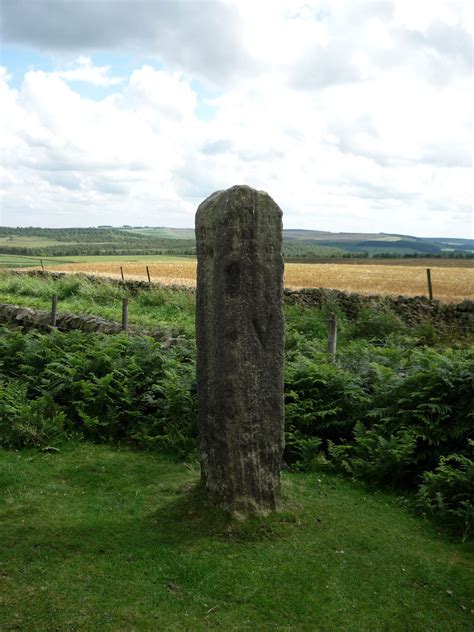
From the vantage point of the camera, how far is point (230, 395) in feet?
20.7

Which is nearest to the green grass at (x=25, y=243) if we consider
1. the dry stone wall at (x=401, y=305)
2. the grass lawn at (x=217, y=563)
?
the dry stone wall at (x=401, y=305)

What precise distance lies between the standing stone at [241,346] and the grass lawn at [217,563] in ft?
1.62

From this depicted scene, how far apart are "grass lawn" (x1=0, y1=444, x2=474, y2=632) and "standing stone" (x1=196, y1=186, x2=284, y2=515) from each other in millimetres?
494

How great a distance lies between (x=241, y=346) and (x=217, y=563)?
6.85 feet

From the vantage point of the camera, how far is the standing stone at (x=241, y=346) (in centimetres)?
627

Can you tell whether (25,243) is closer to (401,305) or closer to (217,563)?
(401,305)

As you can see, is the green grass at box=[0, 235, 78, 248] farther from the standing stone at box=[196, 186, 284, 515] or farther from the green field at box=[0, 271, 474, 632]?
the standing stone at box=[196, 186, 284, 515]

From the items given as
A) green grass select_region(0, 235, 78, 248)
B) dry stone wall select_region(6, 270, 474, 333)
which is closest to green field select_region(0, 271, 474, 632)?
dry stone wall select_region(6, 270, 474, 333)

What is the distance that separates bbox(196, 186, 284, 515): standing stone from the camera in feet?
20.6

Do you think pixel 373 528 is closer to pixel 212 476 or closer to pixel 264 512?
pixel 264 512

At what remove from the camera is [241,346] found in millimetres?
6289

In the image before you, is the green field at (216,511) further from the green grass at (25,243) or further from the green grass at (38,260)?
the green grass at (25,243)

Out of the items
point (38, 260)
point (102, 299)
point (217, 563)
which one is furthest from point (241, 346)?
point (38, 260)

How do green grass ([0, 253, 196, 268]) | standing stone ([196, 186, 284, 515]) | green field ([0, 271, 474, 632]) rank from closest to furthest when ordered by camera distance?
green field ([0, 271, 474, 632])
standing stone ([196, 186, 284, 515])
green grass ([0, 253, 196, 268])
